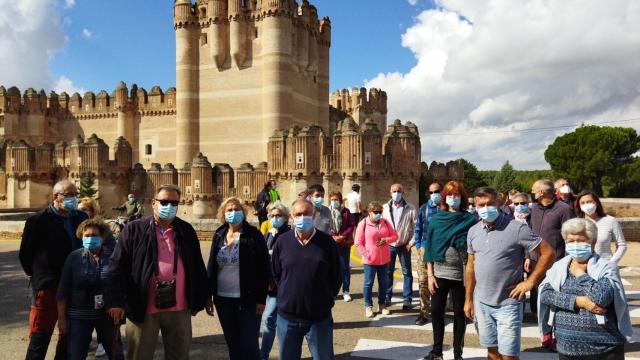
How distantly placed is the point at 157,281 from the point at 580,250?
3359 millimetres

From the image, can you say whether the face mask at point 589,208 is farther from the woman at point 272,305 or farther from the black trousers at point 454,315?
the woman at point 272,305

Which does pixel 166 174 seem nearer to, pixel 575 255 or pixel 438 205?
pixel 438 205

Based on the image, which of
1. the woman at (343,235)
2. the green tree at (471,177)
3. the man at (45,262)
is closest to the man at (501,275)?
the woman at (343,235)

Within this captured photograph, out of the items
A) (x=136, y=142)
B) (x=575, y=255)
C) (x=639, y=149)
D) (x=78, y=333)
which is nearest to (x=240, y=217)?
(x=78, y=333)

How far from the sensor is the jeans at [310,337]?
4176 mm

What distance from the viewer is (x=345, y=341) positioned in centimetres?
610

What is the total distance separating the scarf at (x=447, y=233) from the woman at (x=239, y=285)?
195 centimetres

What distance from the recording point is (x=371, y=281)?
284 inches

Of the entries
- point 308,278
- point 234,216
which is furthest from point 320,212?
point 308,278

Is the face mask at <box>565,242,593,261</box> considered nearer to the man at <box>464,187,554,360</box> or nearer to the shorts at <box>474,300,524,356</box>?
the man at <box>464,187,554,360</box>

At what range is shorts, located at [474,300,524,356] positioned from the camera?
4.21 m

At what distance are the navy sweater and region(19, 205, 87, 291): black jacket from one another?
2306 millimetres

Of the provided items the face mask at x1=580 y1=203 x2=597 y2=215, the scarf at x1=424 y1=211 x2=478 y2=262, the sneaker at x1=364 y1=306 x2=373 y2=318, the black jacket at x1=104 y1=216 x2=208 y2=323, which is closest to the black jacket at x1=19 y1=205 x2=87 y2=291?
the black jacket at x1=104 y1=216 x2=208 y2=323

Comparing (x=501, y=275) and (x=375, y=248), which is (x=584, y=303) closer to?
(x=501, y=275)
